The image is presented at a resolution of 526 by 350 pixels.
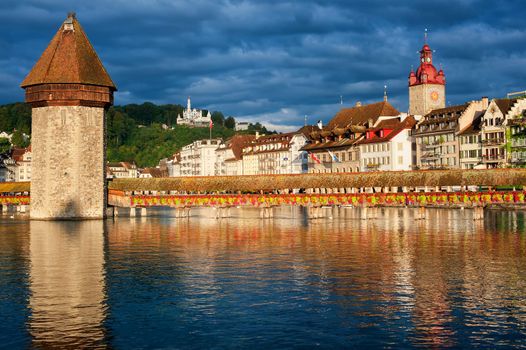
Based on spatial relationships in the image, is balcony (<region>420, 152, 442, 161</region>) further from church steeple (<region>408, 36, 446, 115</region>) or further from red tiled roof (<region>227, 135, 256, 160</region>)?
red tiled roof (<region>227, 135, 256, 160</region>)

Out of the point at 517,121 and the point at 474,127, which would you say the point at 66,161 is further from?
the point at 517,121

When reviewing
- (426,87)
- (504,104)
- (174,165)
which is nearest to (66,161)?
(504,104)

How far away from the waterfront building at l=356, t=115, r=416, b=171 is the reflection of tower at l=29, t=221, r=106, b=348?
192 ft

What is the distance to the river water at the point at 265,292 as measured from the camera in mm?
17406

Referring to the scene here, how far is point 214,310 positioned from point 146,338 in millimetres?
3302

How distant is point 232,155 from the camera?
495 ft

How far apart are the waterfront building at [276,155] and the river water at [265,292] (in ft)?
266

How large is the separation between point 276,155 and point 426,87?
36.5 metres

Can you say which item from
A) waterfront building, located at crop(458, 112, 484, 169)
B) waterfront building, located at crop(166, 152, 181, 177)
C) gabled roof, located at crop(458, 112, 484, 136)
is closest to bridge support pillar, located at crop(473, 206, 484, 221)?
waterfront building, located at crop(458, 112, 484, 169)

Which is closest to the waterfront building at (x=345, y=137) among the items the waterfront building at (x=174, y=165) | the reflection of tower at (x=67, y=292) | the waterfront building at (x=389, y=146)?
the waterfront building at (x=389, y=146)

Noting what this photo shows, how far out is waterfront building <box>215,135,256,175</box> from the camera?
486ft

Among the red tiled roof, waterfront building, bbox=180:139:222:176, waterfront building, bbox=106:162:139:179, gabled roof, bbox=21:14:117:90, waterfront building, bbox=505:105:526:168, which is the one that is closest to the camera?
gabled roof, bbox=21:14:117:90

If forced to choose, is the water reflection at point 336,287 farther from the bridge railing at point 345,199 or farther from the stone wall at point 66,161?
the stone wall at point 66,161

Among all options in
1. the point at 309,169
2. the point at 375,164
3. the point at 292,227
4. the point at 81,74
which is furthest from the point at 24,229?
the point at 309,169
